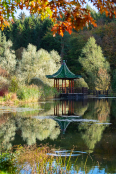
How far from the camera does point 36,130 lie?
11383 millimetres

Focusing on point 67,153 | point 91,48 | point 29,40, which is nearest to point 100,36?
point 91,48

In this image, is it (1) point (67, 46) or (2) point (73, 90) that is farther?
(1) point (67, 46)

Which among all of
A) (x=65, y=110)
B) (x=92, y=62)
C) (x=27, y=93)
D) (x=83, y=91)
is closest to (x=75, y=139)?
(x=65, y=110)

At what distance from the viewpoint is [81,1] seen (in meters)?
5.12

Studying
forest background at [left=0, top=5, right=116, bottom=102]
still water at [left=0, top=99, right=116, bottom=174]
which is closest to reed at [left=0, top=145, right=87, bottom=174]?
still water at [left=0, top=99, right=116, bottom=174]

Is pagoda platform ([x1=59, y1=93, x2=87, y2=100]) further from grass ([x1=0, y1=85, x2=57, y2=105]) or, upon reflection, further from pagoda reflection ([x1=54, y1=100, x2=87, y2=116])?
pagoda reflection ([x1=54, y1=100, x2=87, y2=116])

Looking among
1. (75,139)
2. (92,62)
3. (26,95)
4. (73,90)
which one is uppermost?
(92,62)

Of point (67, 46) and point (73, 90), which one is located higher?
point (67, 46)

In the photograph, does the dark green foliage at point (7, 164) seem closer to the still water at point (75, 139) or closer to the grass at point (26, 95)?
the still water at point (75, 139)

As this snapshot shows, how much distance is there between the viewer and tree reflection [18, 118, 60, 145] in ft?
32.4

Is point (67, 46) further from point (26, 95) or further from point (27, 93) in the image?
point (26, 95)

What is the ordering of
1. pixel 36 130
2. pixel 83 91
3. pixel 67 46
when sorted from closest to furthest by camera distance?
pixel 36 130
pixel 83 91
pixel 67 46

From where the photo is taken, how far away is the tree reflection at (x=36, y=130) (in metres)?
9.87

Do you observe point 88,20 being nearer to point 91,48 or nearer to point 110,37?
point 91,48
